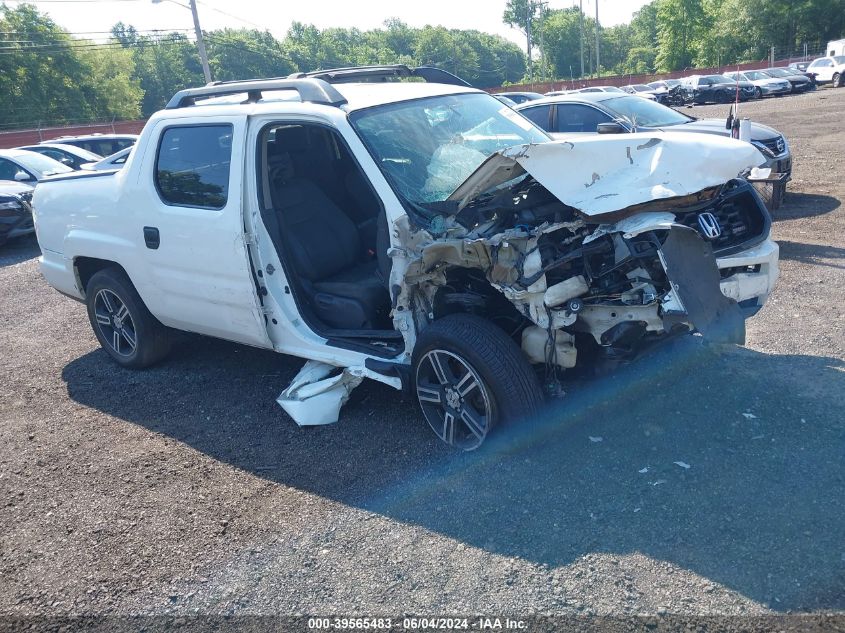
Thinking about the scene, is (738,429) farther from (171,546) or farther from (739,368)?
(171,546)

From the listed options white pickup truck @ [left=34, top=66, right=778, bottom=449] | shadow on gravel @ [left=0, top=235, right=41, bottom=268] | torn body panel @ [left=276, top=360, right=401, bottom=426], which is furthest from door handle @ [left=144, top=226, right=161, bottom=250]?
shadow on gravel @ [left=0, top=235, right=41, bottom=268]

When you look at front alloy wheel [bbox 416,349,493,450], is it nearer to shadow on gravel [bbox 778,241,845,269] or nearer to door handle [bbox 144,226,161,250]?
door handle [bbox 144,226,161,250]

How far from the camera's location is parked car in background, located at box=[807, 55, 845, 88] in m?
36.8

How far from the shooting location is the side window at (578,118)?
998 centimetres

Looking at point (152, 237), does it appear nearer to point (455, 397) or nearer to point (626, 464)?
point (455, 397)

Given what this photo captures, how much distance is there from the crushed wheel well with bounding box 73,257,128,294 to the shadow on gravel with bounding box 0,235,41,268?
634 cm

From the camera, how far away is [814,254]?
7.04 meters

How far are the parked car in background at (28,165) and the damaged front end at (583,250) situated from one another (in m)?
11.5

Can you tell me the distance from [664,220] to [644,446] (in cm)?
127

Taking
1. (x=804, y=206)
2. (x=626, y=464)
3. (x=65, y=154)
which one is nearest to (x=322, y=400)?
(x=626, y=464)

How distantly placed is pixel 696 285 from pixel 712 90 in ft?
123

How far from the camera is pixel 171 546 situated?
3531 mm

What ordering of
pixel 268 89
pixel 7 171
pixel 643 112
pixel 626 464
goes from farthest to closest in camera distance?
pixel 7 171, pixel 643 112, pixel 268 89, pixel 626 464

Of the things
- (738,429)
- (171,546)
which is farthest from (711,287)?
(171,546)
